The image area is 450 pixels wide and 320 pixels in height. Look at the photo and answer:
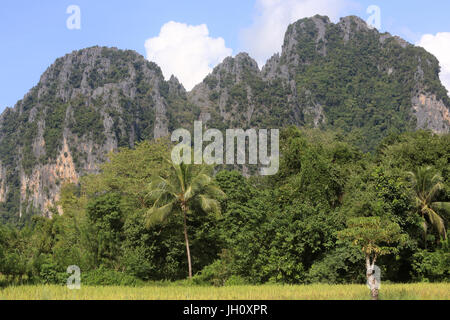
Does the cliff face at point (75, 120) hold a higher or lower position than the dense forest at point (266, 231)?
higher

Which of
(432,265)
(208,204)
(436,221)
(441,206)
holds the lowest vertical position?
(432,265)

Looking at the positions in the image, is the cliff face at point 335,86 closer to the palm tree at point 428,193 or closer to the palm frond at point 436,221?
the palm tree at point 428,193

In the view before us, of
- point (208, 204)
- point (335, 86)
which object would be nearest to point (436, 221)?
point (208, 204)

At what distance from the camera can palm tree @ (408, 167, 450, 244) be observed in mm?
18531

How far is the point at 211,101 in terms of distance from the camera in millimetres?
114625

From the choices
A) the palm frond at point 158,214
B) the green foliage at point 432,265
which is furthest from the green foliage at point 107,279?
the green foliage at point 432,265

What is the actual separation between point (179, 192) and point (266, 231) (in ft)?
12.8

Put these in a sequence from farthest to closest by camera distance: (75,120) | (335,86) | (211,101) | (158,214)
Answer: (335,86)
(211,101)
(75,120)
(158,214)

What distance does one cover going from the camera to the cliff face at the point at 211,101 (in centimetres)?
9694

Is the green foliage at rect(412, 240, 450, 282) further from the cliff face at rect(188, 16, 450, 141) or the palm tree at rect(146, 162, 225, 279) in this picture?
the cliff face at rect(188, 16, 450, 141)

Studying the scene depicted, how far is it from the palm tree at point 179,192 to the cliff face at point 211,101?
73637 millimetres

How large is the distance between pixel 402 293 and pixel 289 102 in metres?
96.0

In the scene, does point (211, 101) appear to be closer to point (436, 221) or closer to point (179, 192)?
point (179, 192)

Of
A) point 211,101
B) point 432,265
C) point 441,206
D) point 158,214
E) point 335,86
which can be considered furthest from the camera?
point 335,86
